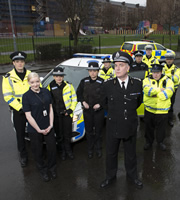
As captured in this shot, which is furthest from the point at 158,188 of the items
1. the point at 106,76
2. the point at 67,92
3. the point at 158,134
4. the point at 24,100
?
the point at 106,76

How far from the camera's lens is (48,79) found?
502 cm

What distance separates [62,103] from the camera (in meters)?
3.51

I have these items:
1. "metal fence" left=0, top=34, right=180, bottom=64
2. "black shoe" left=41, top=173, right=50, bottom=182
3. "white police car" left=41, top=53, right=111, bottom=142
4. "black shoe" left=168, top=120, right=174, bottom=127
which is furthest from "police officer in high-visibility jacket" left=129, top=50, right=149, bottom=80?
"metal fence" left=0, top=34, right=180, bottom=64

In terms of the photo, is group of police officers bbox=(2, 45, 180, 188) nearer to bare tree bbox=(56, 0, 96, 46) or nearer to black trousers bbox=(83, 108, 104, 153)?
black trousers bbox=(83, 108, 104, 153)

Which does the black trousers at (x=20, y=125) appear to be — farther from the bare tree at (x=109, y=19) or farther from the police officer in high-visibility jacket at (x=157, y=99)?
the bare tree at (x=109, y=19)

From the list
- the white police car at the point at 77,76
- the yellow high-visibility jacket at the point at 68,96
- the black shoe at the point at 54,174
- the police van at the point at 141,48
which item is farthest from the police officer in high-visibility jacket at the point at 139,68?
the police van at the point at 141,48

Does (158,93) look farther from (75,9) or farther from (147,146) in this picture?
(75,9)

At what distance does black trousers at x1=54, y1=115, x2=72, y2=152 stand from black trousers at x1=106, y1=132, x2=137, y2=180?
3.02 ft

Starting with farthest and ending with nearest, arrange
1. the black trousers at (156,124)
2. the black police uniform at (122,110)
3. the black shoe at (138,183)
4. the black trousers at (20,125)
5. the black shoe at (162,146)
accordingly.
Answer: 1. the black shoe at (162,146)
2. the black trousers at (156,124)
3. the black trousers at (20,125)
4. the black shoe at (138,183)
5. the black police uniform at (122,110)

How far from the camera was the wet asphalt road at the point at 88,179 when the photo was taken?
9.68ft

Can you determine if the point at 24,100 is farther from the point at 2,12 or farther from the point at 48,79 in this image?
the point at 2,12

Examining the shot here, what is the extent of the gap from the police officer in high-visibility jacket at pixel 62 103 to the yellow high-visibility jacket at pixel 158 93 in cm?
140

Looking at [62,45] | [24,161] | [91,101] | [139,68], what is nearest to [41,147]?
[24,161]

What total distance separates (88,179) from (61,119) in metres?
1.14
